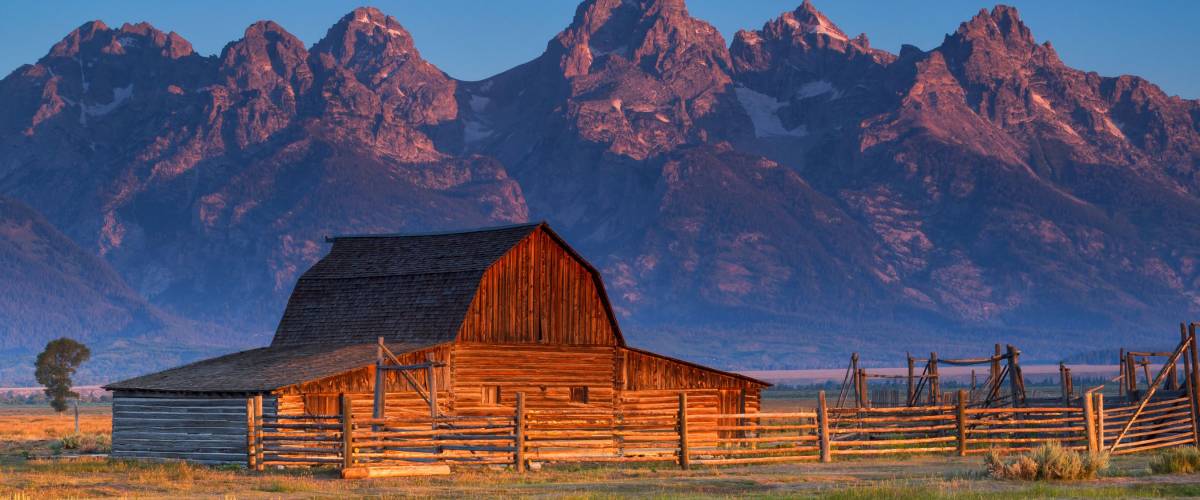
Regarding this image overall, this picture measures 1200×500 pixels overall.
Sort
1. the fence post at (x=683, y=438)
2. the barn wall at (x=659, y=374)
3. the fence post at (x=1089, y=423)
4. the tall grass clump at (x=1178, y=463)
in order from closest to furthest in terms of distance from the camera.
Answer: the tall grass clump at (x=1178, y=463) → the fence post at (x=683, y=438) → the fence post at (x=1089, y=423) → the barn wall at (x=659, y=374)

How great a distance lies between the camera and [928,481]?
33.2 meters

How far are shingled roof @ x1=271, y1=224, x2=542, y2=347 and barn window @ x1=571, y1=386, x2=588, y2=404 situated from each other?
180 inches

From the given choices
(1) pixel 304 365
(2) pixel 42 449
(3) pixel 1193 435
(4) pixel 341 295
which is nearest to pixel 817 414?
(3) pixel 1193 435

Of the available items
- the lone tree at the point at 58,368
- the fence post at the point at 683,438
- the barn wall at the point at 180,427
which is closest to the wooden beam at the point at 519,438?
the fence post at the point at 683,438

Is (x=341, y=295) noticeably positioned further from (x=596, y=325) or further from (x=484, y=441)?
(x=484, y=441)

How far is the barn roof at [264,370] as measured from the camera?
43312mm

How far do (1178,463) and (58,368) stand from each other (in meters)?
71.4

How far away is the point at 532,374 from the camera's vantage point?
50531 mm

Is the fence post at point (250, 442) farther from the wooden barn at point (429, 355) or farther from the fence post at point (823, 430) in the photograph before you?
the fence post at point (823, 430)

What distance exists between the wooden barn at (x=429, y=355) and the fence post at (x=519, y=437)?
4.43 m

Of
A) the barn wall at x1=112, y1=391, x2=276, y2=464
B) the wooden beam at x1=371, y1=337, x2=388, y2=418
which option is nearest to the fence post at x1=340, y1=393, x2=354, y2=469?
the wooden beam at x1=371, y1=337, x2=388, y2=418

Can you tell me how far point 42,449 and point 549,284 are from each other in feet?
51.4

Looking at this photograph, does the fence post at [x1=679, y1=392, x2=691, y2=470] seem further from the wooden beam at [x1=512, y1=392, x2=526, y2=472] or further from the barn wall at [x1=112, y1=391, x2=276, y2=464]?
the barn wall at [x1=112, y1=391, x2=276, y2=464]

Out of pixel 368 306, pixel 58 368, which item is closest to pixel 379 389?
pixel 368 306
